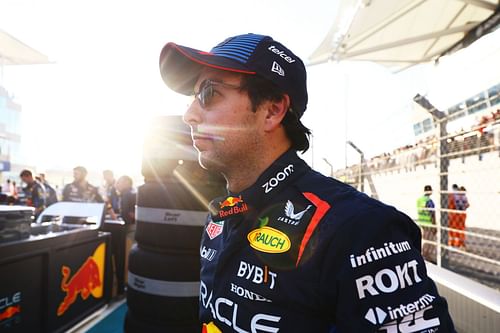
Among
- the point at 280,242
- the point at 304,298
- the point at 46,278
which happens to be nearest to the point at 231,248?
the point at 280,242

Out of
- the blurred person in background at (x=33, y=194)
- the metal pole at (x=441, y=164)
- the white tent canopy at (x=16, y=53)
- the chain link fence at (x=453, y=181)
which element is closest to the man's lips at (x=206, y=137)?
the chain link fence at (x=453, y=181)

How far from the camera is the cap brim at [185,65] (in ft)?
3.51

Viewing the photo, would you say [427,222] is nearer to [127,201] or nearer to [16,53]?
[127,201]

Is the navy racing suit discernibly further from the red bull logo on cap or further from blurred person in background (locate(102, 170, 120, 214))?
blurred person in background (locate(102, 170, 120, 214))

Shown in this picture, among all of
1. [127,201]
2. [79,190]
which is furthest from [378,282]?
[79,190]

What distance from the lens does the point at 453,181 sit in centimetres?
1055

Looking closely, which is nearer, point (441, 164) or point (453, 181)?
point (441, 164)

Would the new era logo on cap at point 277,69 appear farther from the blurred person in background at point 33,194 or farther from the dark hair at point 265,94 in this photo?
the blurred person in background at point 33,194

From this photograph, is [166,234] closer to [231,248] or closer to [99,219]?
[231,248]

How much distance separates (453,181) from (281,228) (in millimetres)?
11733

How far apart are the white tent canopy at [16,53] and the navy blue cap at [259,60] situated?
20.1 meters

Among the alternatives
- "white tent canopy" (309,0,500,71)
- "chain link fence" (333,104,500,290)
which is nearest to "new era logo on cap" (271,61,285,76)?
"chain link fence" (333,104,500,290)

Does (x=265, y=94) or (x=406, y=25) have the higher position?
(x=406, y=25)

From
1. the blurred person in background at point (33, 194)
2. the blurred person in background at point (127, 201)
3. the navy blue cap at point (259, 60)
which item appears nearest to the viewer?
the navy blue cap at point (259, 60)
